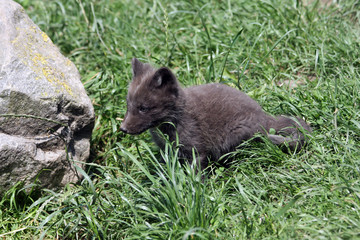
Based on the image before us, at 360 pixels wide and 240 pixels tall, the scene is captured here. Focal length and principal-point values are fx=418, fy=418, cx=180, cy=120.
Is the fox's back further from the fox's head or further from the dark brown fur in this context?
the fox's head

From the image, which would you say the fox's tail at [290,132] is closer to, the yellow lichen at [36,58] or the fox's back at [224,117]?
the fox's back at [224,117]

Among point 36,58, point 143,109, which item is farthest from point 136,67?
point 36,58

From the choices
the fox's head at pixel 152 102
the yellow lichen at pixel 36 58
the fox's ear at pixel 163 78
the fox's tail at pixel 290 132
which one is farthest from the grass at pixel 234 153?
the yellow lichen at pixel 36 58

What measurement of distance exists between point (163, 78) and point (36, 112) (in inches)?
60.4

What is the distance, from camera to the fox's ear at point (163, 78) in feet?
16.5

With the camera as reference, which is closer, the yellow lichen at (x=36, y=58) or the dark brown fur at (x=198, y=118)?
the yellow lichen at (x=36, y=58)

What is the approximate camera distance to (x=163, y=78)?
5.10 meters

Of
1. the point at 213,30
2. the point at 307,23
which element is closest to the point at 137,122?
the point at 213,30

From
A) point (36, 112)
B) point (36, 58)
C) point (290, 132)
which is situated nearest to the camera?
point (36, 112)

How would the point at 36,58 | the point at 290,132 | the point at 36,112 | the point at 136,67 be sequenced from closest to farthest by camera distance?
the point at 36,112
the point at 36,58
the point at 290,132
the point at 136,67

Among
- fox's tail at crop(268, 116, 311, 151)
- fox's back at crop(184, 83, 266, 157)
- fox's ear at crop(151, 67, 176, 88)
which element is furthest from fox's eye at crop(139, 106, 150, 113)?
fox's tail at crop(268, 116, 311, 151)

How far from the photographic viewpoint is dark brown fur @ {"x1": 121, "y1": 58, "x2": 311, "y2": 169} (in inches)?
202

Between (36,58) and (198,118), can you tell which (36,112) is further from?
(198,118)

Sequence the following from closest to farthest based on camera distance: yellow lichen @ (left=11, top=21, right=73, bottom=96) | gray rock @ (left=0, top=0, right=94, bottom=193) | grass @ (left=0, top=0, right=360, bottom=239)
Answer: grass @ (left=0, top=0, right=360, bottom=239) < gray rock @ (left=0, top=0, right=94, bottom=193) < yellow lichen @ (left=11, top=21, right=73, bottom=96)
